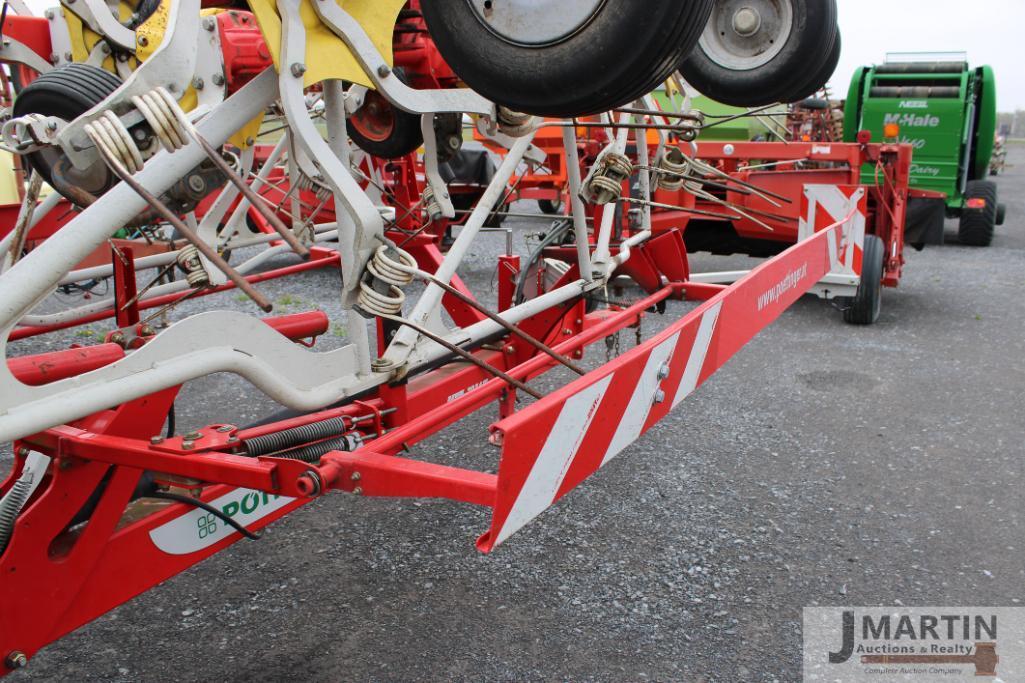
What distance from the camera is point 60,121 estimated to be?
185 cm

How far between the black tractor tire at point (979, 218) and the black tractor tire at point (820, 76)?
281 inches

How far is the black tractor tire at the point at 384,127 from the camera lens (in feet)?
10.8

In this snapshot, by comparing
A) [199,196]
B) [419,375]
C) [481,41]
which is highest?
[481,41]

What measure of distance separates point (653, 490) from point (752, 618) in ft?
2.98

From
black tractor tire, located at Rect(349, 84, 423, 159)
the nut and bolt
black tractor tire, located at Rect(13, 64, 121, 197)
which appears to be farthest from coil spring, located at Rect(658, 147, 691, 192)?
the nut and bolt

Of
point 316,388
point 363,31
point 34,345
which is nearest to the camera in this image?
point 363,31

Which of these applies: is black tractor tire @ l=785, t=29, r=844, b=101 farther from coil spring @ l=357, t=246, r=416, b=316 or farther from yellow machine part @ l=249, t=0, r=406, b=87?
coil spring @ l=357, t=246, r=416, b=316

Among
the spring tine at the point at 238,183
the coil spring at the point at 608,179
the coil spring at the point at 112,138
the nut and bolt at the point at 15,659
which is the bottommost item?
the nut and bolt at the point at 15,659

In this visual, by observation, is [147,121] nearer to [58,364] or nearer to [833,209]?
[58,364]

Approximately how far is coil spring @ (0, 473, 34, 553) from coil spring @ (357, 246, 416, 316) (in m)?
0.96

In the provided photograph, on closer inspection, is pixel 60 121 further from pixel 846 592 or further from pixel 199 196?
pixel 846 592

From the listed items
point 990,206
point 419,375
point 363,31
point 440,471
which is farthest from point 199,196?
point 990,206

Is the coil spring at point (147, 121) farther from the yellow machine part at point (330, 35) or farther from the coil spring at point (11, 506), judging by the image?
the coil spring at point (11, 506)

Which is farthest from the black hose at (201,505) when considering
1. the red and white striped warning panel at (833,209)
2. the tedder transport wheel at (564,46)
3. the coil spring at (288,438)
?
the red and white striped warning panel at (833,209)
